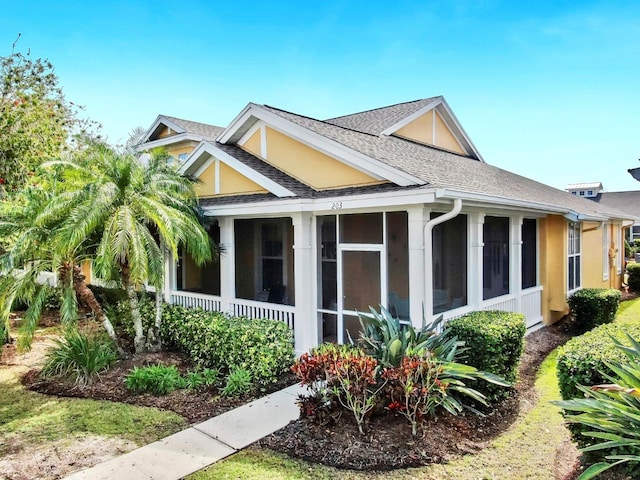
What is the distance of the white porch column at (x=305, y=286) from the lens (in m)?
8.67

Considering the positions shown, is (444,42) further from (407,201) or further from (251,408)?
(251,408)

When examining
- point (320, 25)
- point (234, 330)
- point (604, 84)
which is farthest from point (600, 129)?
point (234, 330)

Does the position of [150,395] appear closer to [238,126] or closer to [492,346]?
[492,346]

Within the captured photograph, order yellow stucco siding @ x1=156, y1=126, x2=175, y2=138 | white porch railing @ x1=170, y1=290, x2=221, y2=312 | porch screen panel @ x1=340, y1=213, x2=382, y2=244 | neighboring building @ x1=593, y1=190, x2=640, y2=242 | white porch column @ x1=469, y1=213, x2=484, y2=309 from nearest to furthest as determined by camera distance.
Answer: porch screen panel @ x1=340, y1=213, x2=382, y2=244
white porch column @ x1=469, y1=213, x2=484, y2=309
white porch railing @ x1=170, y1=290, x2=221, y2=312
yellow stucco siding @ x1=156, y1=126, x2=175, y2=138
neighboring building @ x1=593, y1=190, x2=640, y2=242

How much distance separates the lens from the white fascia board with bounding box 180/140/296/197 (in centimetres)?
902

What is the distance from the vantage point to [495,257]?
10430 millimetres

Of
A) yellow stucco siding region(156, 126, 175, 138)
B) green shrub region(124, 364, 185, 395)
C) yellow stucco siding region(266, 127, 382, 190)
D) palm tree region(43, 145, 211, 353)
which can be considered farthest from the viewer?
yellow stucco siding region(156, 126, 175, 138)

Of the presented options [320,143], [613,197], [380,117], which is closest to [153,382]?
[320,143]

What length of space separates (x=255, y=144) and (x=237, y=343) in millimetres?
5417

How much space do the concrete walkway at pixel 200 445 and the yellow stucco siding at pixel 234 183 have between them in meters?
5.01

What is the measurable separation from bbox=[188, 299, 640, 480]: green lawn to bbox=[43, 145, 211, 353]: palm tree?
432 cm

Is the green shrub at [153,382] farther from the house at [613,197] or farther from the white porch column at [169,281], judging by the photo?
the house at [613,197]

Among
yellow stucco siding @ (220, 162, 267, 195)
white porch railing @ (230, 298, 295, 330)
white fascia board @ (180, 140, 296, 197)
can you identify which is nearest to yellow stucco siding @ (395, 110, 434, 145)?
yellow stucco siding @ (220, 162, 267, 195)

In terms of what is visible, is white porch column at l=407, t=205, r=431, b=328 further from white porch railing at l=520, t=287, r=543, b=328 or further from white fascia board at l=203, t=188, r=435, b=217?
white porch railing at l=520, t=287, r=543, b=328
